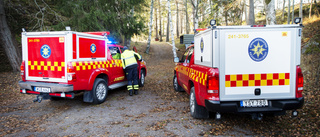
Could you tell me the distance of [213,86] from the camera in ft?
12.0

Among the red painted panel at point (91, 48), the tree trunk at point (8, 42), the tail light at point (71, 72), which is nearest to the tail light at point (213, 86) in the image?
the tail light at point (71, 72)

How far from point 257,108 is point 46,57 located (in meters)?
5.12

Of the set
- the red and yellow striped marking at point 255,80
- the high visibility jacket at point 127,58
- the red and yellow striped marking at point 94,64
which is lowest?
the red and yellow striped marking at point 255,80

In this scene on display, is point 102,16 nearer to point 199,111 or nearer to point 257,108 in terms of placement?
point 199,111

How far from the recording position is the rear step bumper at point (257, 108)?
3.62 m

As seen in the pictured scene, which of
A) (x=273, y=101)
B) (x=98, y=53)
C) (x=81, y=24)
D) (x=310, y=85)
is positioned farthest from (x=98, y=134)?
(x=81, y=24)

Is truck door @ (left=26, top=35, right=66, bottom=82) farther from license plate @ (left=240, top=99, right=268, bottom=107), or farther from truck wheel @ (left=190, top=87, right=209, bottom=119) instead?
license plate @ (left=240, top=99, right=268, bottom=107)

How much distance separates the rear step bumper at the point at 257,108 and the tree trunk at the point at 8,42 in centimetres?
1161

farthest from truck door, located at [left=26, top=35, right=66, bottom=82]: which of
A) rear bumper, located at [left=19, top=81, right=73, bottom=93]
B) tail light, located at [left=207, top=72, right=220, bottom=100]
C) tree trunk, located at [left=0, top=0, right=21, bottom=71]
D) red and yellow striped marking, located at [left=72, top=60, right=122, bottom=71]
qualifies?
tree trunk, located at [left=0, top=0, right=21, bottom=71]

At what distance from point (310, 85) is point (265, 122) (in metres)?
4.18

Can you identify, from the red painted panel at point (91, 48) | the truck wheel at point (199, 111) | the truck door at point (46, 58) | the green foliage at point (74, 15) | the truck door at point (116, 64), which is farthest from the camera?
the green foliage at point (74, 15)

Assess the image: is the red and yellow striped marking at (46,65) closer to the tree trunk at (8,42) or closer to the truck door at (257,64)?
the truck door at (257,64)

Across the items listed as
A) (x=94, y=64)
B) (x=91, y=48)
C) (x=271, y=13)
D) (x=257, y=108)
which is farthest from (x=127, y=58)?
(x=271, y=13)

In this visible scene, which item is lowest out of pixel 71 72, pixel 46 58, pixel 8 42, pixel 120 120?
pixel 120 120
